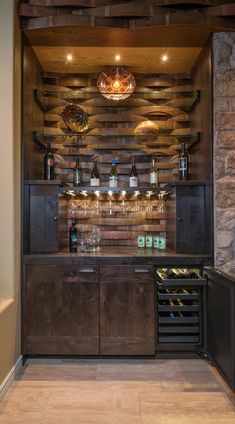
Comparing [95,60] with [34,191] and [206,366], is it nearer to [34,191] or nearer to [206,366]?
[34,191]

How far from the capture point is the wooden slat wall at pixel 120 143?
3.80 m

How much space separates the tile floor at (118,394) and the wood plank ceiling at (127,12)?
2721mm

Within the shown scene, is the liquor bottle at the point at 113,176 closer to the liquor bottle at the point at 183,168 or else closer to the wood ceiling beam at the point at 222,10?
the liquor bottle at the point at 183,168

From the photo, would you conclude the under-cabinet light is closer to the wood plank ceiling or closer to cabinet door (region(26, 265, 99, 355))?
the wood plank ceiling

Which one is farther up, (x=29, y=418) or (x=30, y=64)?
(x=30, y=64)

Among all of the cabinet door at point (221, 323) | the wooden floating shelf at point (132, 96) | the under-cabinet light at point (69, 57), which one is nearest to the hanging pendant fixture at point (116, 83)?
the wooden floating shelf at point (132, 96)

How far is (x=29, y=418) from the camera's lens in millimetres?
2277

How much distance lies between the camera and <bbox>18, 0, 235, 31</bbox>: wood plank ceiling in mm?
2930

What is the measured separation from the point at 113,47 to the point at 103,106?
66 centimetres

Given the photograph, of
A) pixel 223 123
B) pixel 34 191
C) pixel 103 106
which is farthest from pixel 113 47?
pixel 34 191

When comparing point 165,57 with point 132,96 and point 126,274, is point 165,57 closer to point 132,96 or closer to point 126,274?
point 132,96

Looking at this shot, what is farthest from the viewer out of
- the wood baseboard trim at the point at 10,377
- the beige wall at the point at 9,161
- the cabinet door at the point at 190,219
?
the cabinet door at the point at 190,219

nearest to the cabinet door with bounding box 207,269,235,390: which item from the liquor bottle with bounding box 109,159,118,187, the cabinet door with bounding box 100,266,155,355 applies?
the cabinet door with bounding box 100,266,155,355

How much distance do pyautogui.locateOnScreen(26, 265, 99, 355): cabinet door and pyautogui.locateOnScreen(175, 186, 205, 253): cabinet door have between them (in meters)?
0.81
